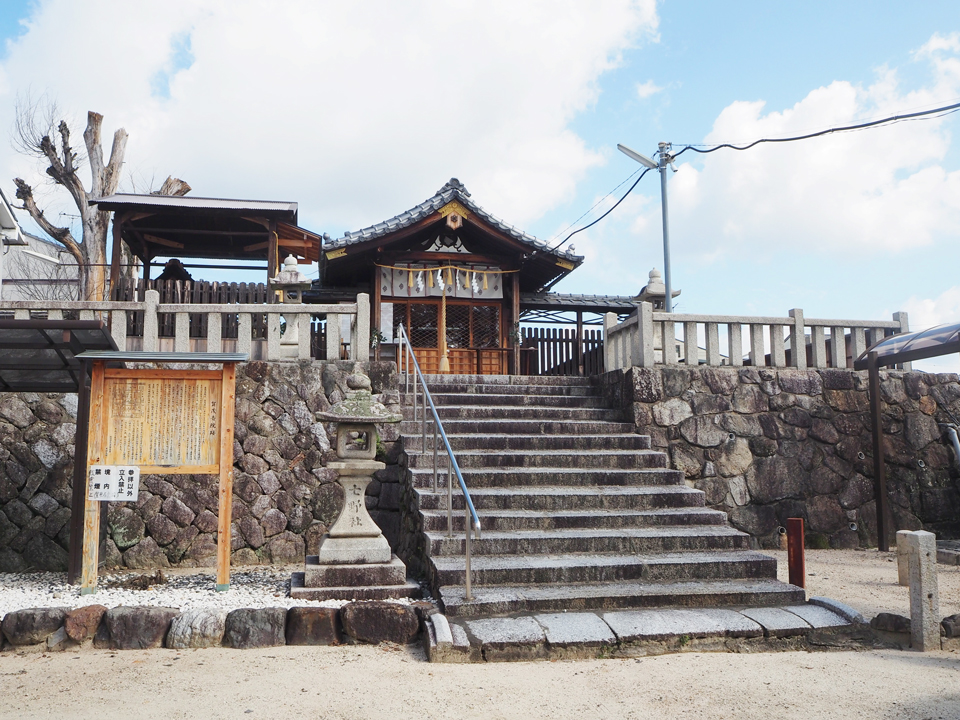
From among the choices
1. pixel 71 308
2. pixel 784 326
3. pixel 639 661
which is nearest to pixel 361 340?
pixel 71 308

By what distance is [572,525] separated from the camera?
675 centimetres

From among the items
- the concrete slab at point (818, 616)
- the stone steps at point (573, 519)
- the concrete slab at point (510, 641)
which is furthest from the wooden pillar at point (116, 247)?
the concrete slab at point (818, 616)

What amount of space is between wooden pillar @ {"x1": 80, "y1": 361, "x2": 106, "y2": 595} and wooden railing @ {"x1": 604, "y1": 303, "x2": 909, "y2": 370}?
258 inches

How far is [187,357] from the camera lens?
6.25 meters

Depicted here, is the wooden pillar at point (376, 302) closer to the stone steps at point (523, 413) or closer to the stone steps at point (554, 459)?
the stone steps at point (523, 413)

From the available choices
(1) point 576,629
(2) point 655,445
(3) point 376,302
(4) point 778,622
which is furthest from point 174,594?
(3) point 376,302

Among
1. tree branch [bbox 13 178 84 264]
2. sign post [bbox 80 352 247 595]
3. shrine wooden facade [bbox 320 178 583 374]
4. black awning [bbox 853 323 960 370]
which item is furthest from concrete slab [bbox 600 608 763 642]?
tree branch [bbox 13 178 84 264]

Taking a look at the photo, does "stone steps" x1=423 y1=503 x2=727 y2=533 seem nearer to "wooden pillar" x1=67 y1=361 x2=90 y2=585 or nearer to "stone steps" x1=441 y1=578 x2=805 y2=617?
"stone steps" x1=441 y1=578 x2=805 y2=617

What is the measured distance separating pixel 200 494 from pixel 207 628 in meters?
3.32

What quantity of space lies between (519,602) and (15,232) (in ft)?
36.5

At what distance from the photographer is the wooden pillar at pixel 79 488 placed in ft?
20.8

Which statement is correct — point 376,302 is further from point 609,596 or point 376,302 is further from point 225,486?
point 609,596

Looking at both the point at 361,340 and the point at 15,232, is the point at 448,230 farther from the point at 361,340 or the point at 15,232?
the point at 15,232

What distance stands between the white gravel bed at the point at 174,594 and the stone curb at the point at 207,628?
0.28 m
